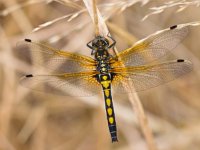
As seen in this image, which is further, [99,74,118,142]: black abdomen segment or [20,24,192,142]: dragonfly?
[99,74,118,142]: black abdomen segment

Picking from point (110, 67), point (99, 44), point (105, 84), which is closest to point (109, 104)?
point (105, 84)

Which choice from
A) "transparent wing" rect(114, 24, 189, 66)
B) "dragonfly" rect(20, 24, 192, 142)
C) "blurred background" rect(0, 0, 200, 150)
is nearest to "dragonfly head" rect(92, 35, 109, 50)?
"dragonfly" rect(20, 24, 192, 142)

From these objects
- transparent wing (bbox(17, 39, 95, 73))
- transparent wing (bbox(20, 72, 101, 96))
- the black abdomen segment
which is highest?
transparent wing (bbox(17, 39, 95, 73))

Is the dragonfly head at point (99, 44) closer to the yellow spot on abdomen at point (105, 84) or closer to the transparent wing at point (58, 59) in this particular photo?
the transparent wing at point (58, 59)

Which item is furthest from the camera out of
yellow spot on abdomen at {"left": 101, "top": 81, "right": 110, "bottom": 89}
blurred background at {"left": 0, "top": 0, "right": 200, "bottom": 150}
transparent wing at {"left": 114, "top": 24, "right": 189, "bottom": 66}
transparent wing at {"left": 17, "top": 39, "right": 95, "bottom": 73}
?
blurred background at {"left": 0, "top": 0, "right": 200, "bottom": 150}

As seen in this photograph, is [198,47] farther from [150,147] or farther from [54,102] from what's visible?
[150,147]

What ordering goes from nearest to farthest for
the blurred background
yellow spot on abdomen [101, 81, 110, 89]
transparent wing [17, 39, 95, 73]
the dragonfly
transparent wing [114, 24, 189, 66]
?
1. transparent wing [114, 24, 189, 66]
2. the dragonfly
3. transparent wing [17, 39, 95, 73]
4. yellow spot on abdomen [101, 81, 110, 89]
5. the blurred background

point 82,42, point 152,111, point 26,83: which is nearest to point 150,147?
point 26,83

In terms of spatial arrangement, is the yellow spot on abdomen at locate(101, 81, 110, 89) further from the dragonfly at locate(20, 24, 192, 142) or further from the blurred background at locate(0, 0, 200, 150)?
the blurred background at locate(0, 0, 200, 150)
